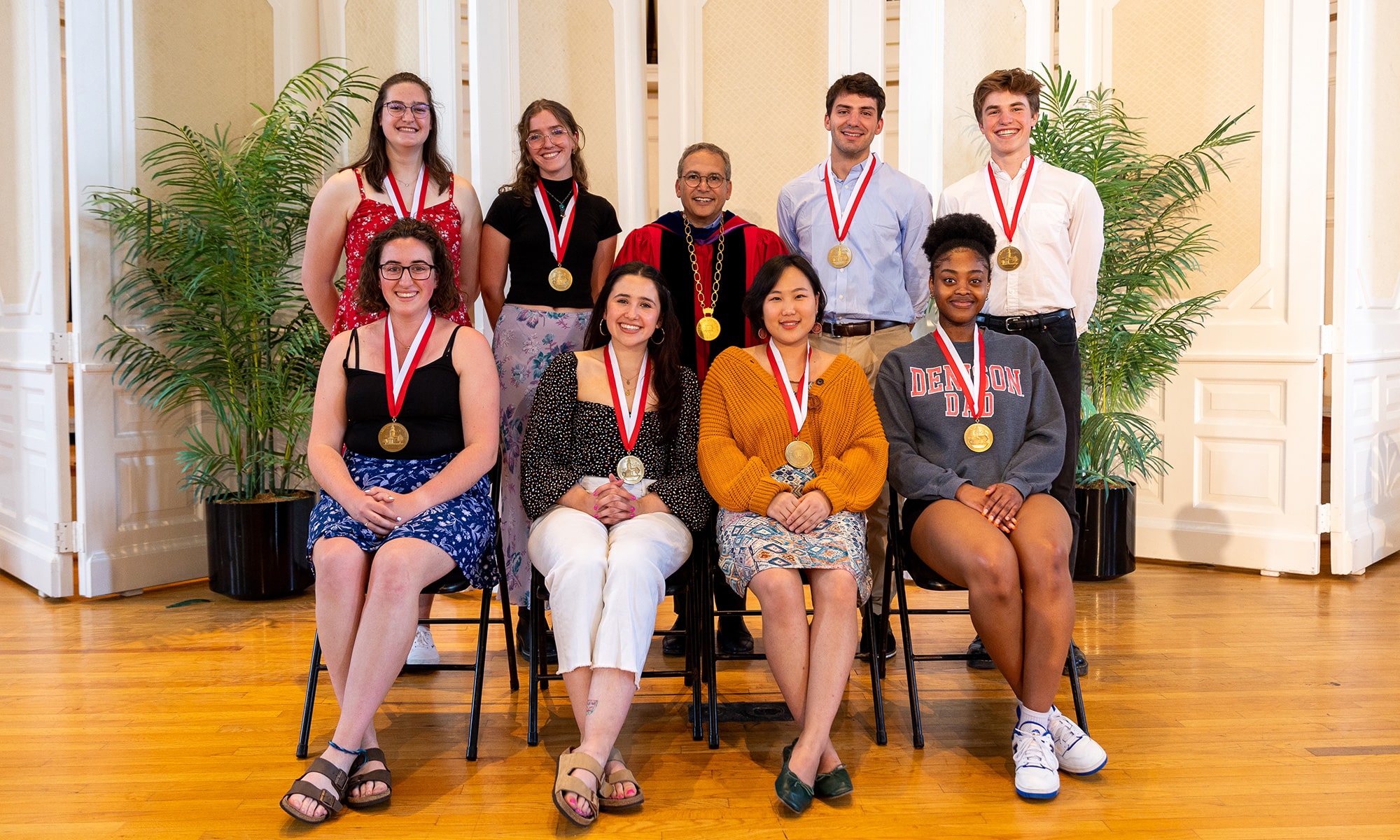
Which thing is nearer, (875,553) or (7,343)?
(875,553)

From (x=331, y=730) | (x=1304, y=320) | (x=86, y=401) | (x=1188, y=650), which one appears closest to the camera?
(x=331, y=730)

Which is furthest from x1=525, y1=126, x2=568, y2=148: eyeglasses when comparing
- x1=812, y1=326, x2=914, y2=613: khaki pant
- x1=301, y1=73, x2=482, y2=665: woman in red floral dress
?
x1=812, y1=326, x2=914, y2=613: khaki pant

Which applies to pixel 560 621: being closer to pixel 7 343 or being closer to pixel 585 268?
pixel 585 268

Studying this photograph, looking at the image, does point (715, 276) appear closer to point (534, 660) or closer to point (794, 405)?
point (794, 405)

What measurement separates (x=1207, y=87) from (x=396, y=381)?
172 inches

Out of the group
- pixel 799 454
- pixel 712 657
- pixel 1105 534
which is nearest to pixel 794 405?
pixel 799 454

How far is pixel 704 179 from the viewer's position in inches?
136

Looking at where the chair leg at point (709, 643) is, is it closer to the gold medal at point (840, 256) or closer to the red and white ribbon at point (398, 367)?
the red and white ribbon at point (398, 367)

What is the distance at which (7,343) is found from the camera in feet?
16.7

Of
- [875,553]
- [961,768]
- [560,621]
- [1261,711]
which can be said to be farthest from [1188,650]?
[560,621]

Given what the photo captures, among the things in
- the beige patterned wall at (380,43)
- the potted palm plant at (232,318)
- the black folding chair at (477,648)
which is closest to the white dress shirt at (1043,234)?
the black folding chair at (477,648)

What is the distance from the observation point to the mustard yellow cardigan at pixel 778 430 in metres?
2.92

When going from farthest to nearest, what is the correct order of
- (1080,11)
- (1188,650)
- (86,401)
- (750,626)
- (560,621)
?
1. (1080,11)
2. (86,401)
3. (750,626)
4. (1188,650)
5. (560,621)

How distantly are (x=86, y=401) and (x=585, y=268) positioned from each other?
8.62 ft
